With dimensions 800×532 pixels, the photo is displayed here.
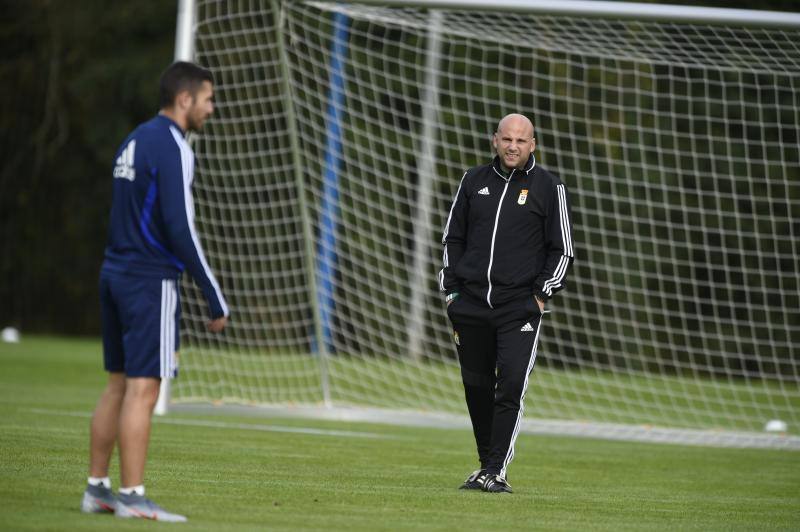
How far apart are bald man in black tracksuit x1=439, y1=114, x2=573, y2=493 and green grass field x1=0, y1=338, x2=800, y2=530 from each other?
388mm

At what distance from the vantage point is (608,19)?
34.3 feet

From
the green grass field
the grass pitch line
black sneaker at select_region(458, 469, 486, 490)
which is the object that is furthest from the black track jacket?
the grass pitch line

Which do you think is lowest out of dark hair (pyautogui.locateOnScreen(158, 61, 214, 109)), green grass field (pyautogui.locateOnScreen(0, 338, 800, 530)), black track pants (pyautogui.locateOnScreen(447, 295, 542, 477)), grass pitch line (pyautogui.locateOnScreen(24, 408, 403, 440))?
grass pitch line (pyautogui.locateOnScreen(24, 408, 403, 440))

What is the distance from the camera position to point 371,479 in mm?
7074

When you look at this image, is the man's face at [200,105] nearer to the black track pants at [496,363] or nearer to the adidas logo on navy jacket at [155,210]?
the adidas logo on navy jacket at [155,210]

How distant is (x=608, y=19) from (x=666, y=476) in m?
3.91

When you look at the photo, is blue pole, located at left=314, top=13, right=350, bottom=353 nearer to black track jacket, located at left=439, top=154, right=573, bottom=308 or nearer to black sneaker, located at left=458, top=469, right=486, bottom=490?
black track jacket, located at left=439, top=154, right=573, bottom=308

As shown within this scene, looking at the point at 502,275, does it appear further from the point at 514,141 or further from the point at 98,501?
the point at 98,501

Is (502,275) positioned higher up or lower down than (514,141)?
lower down

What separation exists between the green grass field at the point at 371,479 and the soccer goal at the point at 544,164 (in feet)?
4.86

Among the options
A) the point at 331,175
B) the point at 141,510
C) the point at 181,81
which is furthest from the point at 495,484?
the point at 331,175

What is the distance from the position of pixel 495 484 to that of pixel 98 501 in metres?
2.26

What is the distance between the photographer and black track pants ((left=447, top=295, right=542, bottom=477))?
6.80 m

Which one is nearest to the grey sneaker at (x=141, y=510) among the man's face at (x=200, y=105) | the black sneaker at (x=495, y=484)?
the man's face at (x=200, y=105)
